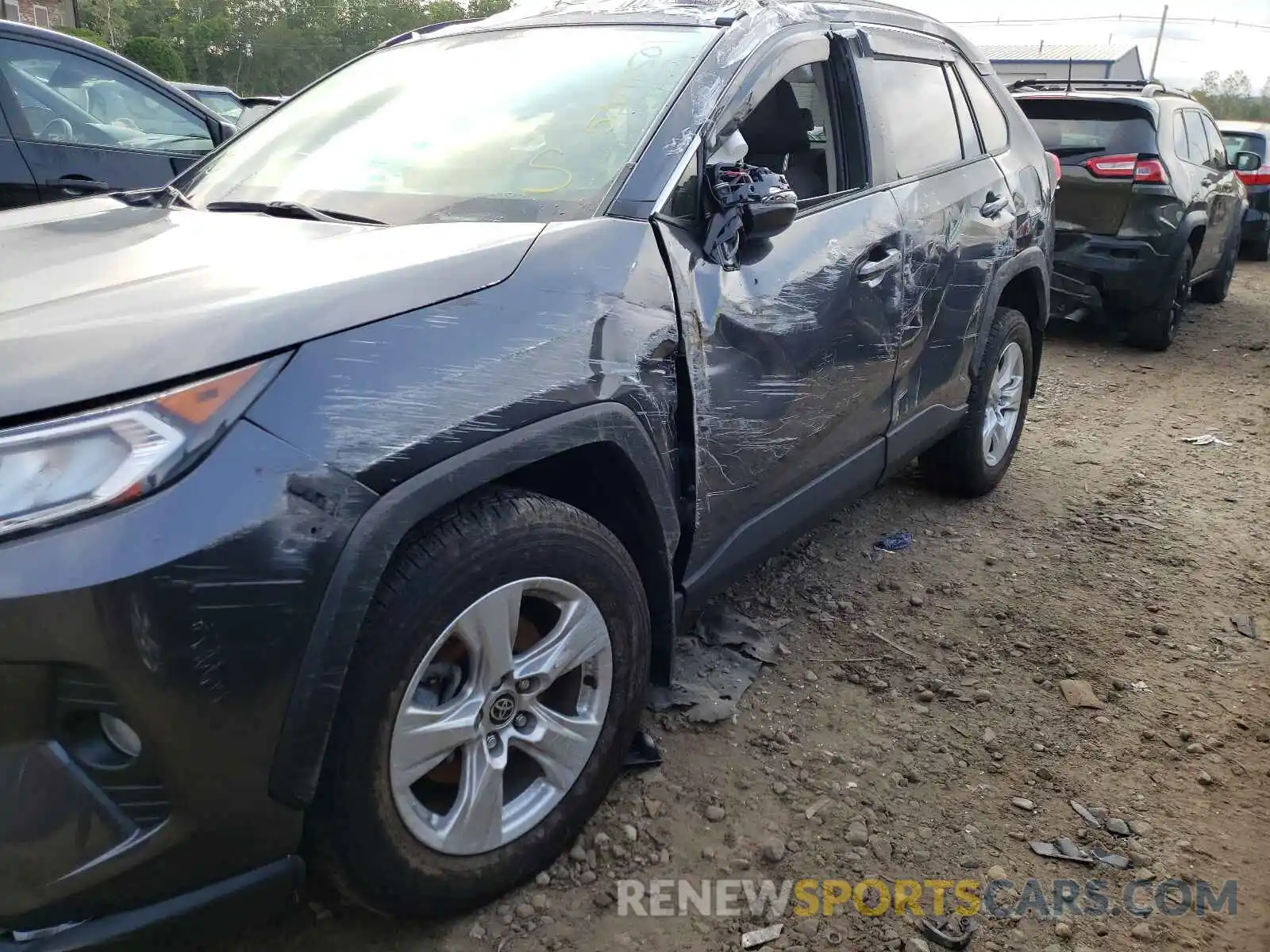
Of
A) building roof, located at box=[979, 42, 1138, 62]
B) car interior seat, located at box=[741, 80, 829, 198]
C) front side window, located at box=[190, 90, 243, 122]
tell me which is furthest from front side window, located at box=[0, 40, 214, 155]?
building roof, located at box=[979, 42, 1138, 62]

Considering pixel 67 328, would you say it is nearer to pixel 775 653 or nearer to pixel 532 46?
pixel 532 46

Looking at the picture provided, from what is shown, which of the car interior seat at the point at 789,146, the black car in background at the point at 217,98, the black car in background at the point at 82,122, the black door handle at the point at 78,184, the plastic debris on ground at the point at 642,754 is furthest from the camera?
the black car in background at the point at 217,98

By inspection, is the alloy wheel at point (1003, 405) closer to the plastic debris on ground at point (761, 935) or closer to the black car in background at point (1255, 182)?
the plastic debris on ground at point (761, 935)

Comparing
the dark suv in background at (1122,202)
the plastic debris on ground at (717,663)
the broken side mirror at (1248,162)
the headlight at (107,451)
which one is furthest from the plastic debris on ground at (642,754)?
the broken side mirror at (1248,162)

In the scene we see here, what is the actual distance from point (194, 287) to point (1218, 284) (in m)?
9.44

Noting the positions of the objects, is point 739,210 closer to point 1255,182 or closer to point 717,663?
point 717,663

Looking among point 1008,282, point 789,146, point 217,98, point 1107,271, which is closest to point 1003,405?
point 1008,282

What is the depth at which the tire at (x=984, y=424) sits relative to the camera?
3.92 m

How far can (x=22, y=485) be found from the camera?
1343mm

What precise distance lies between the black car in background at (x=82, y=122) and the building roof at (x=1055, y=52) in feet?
64.7

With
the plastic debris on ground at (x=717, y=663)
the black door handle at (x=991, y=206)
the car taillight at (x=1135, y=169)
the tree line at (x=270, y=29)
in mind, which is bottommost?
the plastic debris on ground at (x=717, y=663)

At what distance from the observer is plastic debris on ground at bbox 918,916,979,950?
2.02 meters

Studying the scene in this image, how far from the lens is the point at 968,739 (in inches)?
106

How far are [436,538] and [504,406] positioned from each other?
10.2 inches
